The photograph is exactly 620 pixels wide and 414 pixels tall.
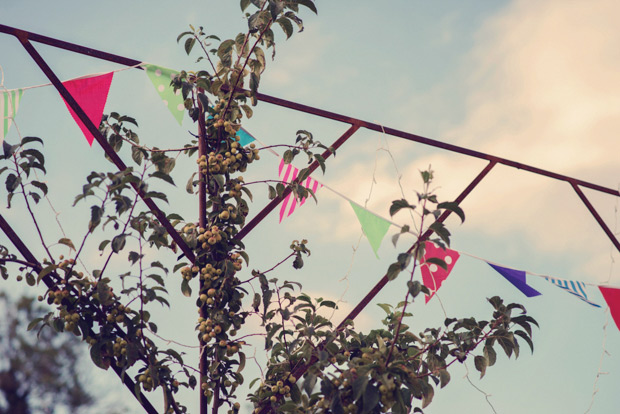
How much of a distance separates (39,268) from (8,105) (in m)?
0.84

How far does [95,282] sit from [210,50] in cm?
108

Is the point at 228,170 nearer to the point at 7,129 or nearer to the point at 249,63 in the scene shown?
the point at 249,63

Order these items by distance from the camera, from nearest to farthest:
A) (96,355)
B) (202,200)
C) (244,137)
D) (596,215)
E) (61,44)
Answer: (96,355) → (61,44) → (202,200) → (244,137) → (596,215)

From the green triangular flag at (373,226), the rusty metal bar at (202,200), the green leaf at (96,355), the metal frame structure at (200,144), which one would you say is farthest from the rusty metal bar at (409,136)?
the green leaf at (96,355)

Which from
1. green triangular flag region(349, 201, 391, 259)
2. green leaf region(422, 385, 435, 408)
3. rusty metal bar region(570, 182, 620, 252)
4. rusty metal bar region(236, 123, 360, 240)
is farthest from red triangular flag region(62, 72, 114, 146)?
rusty metal bar region(570, 182, 620, 252)

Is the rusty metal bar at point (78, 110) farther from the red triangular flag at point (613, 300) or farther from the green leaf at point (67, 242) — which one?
the red triangular flag at point (613, 300)

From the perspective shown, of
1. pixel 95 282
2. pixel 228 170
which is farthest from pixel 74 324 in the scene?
pixel 228 170

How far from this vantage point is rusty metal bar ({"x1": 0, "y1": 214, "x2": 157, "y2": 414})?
2.51 m

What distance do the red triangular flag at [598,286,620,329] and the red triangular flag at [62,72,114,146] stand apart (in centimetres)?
270

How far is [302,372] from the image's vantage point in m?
2.78

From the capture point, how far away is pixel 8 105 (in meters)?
2.99

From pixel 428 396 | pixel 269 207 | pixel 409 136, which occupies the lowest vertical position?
pixel 428 396

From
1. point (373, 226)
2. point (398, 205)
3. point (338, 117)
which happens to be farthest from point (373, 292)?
point (398, 205)

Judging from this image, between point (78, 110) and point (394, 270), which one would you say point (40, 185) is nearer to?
point (78, 110)
